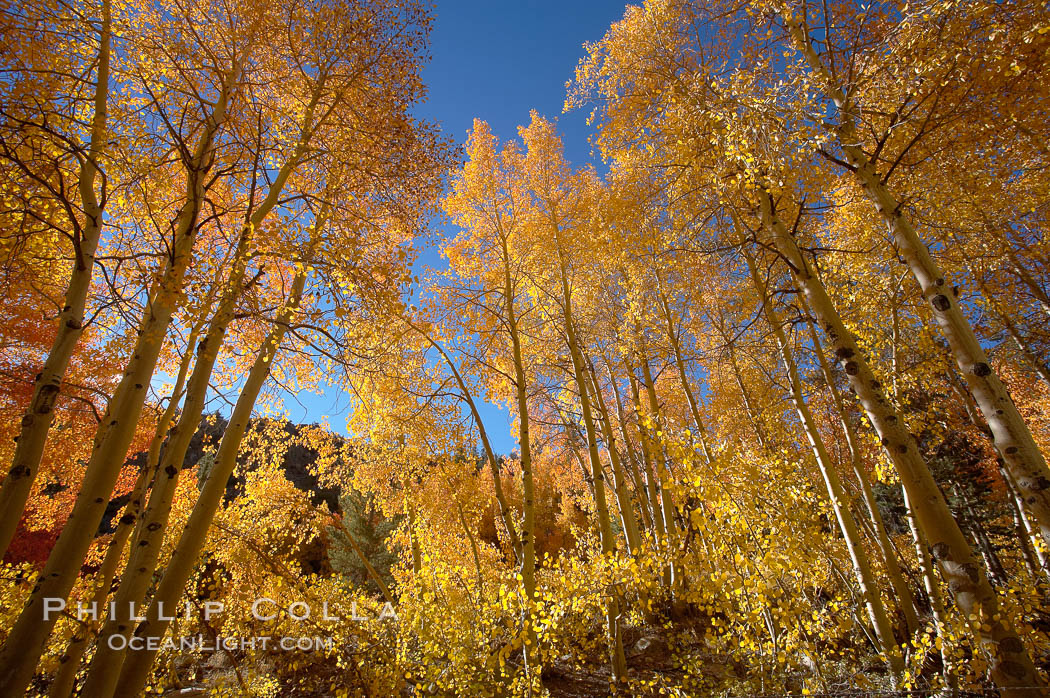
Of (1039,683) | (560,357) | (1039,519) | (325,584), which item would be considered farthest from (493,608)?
(560,357)

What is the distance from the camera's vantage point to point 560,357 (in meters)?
7.87

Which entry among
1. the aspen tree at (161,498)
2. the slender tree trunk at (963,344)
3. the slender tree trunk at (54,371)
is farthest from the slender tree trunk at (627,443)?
the slender tree trunk at (54,371)

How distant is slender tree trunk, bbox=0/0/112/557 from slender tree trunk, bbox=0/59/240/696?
0.85 ft

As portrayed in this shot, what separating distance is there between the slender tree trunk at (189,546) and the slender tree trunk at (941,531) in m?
4.01

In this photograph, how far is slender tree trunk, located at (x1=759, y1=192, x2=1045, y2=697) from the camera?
7.15 feet

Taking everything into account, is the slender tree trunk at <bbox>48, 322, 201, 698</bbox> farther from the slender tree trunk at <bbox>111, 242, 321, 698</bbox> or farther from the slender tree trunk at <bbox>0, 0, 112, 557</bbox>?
the slender tree trunk at <bbox>0, 0, 112, 557</bbox>

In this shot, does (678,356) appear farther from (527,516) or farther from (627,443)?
(527,516)

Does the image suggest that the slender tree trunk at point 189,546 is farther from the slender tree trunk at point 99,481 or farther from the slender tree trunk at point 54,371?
the slender tree trunk at point 54,371

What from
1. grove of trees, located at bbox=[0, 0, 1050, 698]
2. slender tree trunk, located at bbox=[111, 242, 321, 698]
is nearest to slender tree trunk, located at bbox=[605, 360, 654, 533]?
grove of trees, located at bbox=[0, 0, 1050, 698]

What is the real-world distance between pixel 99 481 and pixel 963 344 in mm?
A: 5834

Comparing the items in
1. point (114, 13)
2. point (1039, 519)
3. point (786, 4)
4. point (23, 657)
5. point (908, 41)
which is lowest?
point (23, 657)

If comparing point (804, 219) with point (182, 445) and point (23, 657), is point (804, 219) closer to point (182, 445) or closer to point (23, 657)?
point (182, 445)

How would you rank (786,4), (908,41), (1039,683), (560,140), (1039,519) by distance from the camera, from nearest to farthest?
(1039,683) < (1039,519) < (908,41) < (786,4) < (560,140)

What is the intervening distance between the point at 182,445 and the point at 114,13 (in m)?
4.23
